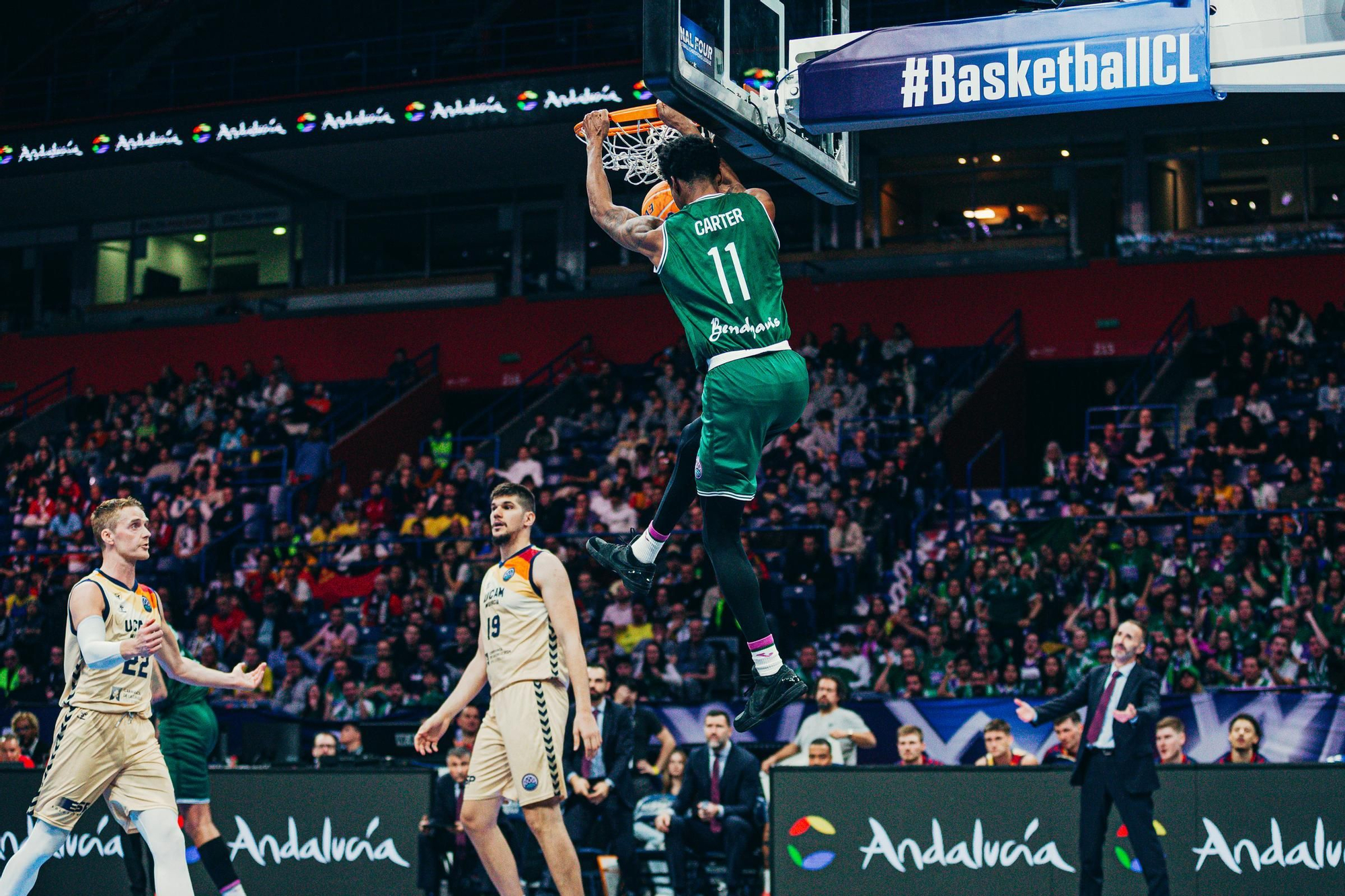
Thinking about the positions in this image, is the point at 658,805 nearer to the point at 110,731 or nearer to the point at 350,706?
the point at 350,706

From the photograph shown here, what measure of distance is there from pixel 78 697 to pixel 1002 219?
19.2 meters

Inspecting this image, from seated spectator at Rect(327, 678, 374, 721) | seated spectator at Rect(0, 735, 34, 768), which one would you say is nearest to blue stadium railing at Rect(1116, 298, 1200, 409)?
seated spectator at Rect(327, 678, 374, 721)

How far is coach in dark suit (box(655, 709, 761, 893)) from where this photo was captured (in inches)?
473

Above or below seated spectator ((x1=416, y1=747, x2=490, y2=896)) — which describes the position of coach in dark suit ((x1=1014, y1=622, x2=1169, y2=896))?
above

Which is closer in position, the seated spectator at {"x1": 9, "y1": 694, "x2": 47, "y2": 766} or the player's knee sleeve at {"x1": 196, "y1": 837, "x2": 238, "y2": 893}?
the player's knee sleeve at {"x1": 196, "y1": 837, "x2": 238, "y2": 893}

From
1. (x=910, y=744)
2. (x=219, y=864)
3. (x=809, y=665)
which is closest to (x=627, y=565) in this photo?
(x=219, y=864)

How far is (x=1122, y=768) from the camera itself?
33.3ft

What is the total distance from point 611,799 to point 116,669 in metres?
4.41

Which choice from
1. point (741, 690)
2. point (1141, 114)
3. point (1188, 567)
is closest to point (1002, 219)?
point (1141, 114)

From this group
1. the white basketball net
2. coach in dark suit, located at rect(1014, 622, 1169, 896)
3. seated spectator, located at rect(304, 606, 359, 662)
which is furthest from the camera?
seated spectator, located at rect(304, 606, 359, 662)

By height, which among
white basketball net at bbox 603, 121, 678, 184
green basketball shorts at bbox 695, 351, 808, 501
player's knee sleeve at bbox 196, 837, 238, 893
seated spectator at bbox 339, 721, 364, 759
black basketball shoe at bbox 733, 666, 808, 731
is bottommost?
player's knee sleeve at bbox 196, 837, 238, 893

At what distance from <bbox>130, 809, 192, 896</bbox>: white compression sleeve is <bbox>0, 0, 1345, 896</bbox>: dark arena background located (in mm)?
758

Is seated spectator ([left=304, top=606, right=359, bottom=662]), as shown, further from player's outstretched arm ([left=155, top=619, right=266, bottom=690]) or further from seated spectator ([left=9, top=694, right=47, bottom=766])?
player's outstretched arm ([left=155, top=619, right=266, bottom=690])

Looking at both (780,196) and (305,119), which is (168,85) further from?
(780,196)
